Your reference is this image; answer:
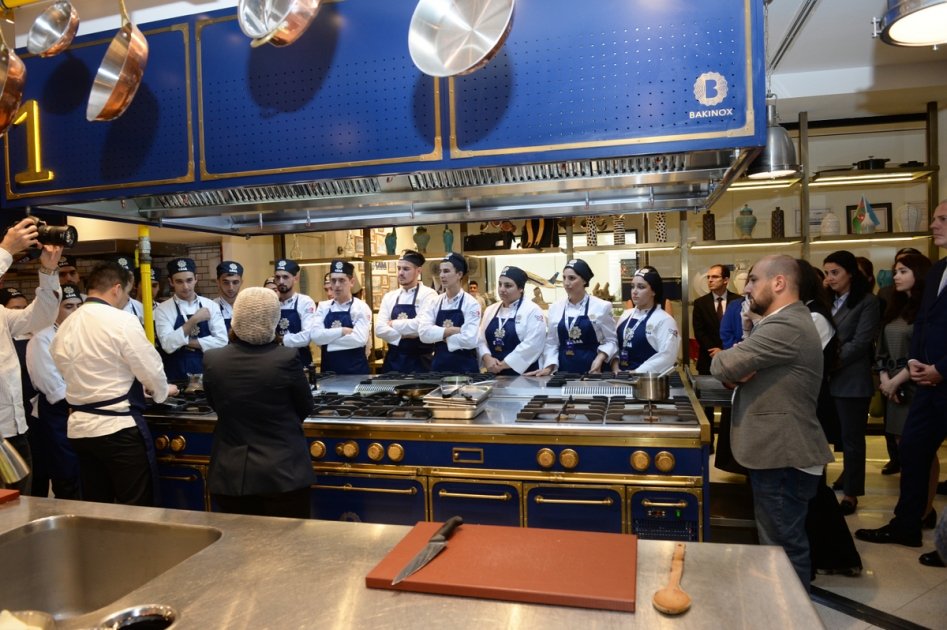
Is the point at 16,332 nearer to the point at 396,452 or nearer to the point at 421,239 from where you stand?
the point at 396,452

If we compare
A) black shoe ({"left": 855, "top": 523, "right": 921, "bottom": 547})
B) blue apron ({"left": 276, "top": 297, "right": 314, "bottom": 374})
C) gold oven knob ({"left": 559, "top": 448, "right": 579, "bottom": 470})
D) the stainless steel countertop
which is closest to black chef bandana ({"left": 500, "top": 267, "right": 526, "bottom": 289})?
blue apron ({"left": 276, "top": 297, "right": 314, "bottom": 374})

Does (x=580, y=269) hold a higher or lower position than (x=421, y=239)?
lower

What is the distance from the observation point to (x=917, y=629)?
2.87m

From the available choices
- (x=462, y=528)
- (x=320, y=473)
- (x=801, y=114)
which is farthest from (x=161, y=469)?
(x=801, y=114)

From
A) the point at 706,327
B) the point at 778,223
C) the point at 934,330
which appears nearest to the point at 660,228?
the point at 778,223

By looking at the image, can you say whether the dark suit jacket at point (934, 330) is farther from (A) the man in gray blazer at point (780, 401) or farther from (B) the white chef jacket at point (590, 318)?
(B) the white chef jacket at point (590, 318)

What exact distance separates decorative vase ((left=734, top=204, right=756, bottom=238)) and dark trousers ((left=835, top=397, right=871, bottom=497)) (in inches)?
106

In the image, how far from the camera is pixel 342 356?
5.54 m

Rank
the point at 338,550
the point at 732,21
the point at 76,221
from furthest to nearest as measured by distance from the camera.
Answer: the point at 76,221 < the point at 732,21 < the point at 338,550

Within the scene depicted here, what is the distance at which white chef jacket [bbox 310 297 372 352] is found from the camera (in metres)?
5.31

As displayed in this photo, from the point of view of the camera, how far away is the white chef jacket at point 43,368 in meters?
4.05

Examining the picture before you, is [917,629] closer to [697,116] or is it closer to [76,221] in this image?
[697,116]

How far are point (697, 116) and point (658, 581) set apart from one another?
199 cm

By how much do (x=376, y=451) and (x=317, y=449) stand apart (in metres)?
0.31
